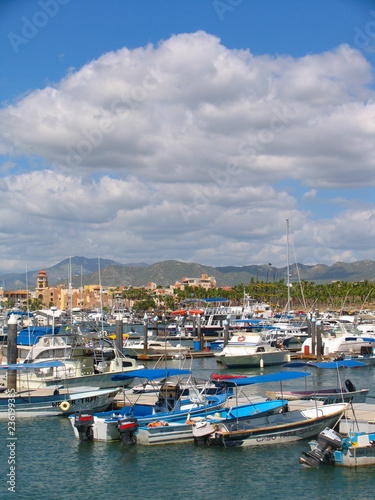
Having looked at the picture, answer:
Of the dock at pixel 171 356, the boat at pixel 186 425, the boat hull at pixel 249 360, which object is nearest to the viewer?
the boat at pixel 186 425

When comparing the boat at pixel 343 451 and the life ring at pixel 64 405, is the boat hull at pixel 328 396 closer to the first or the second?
the boat at pixel 343 451

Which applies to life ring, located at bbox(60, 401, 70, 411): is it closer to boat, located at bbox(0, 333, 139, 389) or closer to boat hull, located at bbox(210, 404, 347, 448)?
boat, located at bbox(0, 333, 139, 389)

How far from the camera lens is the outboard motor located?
2123 centimetres

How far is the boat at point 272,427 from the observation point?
23.7 meters

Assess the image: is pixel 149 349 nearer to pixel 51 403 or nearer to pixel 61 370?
pixel 61 370

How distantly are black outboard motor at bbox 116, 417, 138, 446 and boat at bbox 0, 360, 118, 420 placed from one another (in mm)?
6040

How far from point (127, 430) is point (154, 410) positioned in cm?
269

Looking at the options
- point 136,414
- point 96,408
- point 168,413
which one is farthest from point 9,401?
point 168,413

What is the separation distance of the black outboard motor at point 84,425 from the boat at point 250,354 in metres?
27.6

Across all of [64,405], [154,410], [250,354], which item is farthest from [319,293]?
[154,410]

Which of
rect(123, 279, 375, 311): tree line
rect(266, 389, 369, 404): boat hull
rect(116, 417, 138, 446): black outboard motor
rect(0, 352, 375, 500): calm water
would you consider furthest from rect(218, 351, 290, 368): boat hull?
rect(123, 279, 375, 311): tree line

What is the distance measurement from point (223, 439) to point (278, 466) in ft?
9.53

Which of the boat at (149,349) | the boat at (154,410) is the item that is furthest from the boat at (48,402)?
the boat at (149,349)

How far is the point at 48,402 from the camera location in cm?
2991
